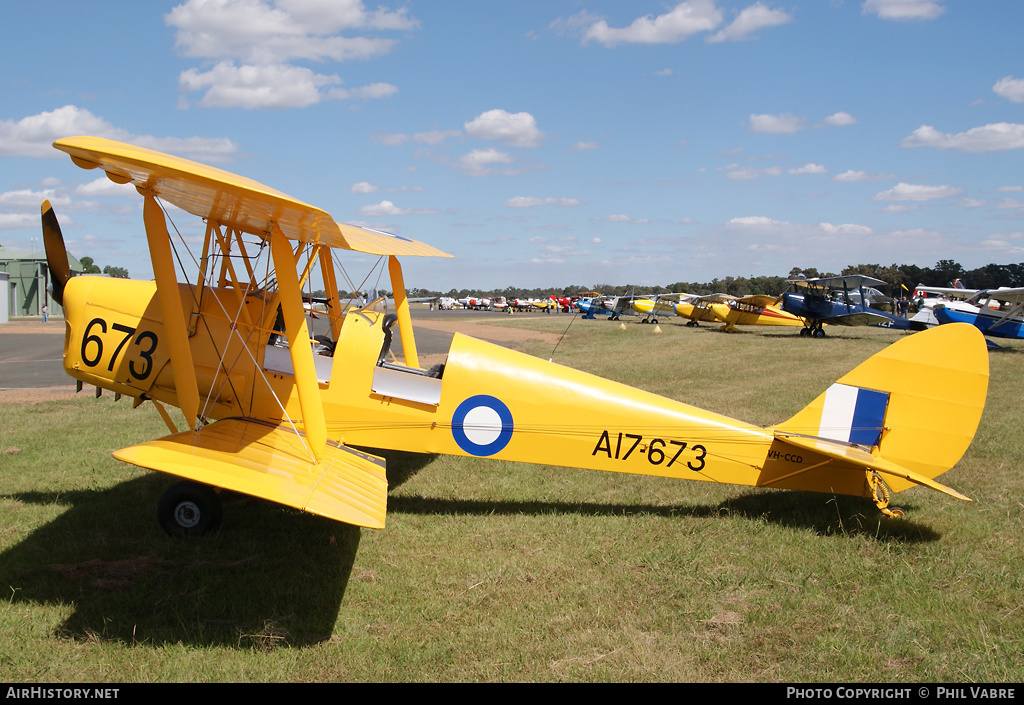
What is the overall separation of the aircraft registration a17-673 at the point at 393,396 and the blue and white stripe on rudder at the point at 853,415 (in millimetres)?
11

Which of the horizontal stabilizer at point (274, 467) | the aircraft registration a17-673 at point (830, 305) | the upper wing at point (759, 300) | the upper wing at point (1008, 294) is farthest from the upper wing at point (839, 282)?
the horizontal stabilizer at point (274, 467)

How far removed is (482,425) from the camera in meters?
5.56

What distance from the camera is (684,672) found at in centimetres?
341

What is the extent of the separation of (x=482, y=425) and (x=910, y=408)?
3.41 metres

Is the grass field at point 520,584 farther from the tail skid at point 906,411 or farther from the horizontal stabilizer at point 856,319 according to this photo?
the horizontal stabilizer at point 856,319

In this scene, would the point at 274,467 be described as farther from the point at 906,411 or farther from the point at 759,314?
the point at 759,314

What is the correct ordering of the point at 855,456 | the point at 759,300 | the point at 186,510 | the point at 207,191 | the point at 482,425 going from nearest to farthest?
the point at 207,191 < the point at 855,456 < the point at 186,510 < the point at 482,425 < the point at 759,300

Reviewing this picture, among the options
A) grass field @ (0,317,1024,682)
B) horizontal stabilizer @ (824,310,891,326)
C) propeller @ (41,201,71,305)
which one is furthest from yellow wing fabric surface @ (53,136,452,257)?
horizontal stabilizer @ (824,310,891,326)

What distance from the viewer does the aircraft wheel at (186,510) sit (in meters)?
4.94

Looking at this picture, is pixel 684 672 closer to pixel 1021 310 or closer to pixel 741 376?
pixel 741 376

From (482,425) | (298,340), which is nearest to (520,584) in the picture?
(482,425)

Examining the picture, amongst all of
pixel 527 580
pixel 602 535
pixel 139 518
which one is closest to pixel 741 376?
pixel 602 535

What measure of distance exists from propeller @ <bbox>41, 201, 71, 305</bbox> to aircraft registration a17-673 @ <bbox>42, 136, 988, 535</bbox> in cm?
1

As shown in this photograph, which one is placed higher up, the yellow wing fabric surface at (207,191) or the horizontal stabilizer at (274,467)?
the yellow wing fabric surface at (207,191)
